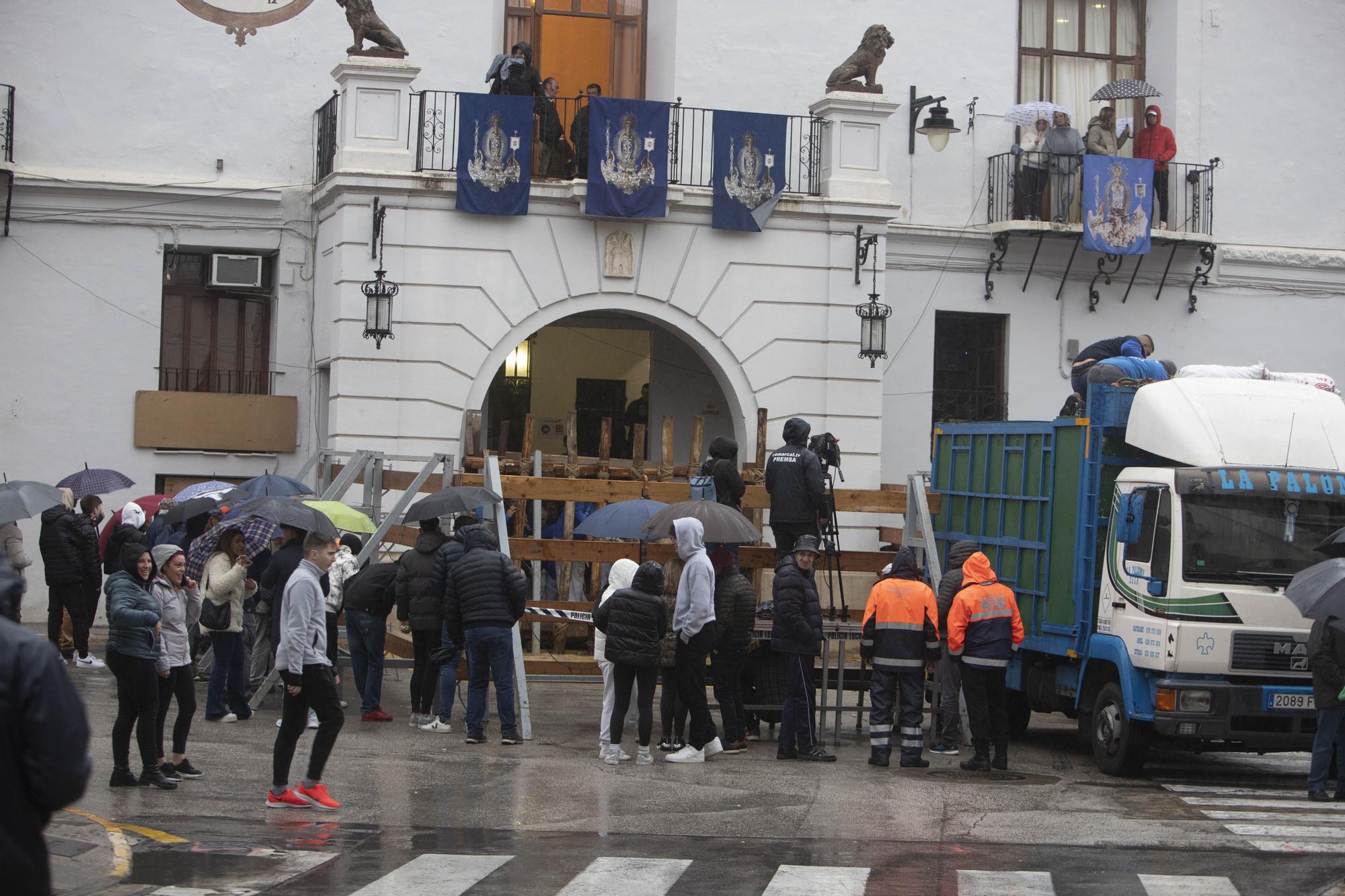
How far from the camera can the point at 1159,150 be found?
22172mm

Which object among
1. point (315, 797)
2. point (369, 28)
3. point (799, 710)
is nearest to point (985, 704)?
point (799, 710)

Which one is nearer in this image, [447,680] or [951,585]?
[951,585]

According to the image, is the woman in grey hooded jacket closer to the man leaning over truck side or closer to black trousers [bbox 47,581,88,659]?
the man leaning over truck side

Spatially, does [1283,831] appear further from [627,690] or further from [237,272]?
[237,272]

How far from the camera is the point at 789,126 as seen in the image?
68.0 ft

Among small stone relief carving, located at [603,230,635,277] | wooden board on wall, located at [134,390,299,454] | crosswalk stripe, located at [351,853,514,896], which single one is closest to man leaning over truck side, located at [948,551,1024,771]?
crosswalk stripe, located at [351,853,514,896]

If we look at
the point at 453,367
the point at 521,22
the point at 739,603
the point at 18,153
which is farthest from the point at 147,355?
the point at 739,603

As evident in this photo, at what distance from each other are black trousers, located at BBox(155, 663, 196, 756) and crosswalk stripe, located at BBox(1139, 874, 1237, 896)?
241 inches

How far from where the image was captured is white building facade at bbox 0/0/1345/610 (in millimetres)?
19641

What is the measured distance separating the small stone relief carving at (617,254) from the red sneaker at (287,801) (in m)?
10.6

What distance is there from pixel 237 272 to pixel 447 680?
28.9 ft

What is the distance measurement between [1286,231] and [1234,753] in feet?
35.1

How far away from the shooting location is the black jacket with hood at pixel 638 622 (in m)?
12.6

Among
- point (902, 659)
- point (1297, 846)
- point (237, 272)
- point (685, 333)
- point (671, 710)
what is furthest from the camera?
point (237, 272)
